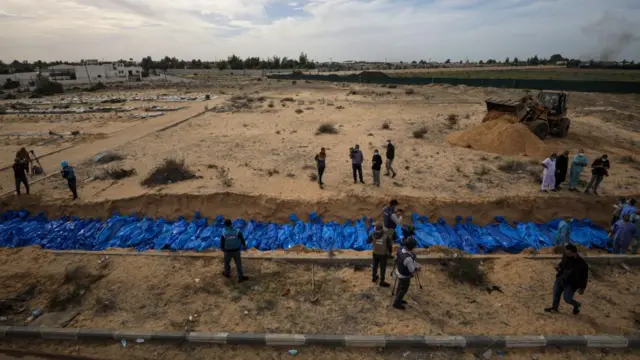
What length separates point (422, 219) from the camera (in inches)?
430

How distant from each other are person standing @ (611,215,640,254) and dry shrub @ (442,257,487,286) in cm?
365

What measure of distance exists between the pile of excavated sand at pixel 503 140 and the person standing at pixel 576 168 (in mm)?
4116

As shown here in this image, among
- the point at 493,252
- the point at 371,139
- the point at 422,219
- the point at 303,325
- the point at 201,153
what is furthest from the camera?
the point at 371,139

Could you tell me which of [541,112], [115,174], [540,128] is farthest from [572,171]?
[115,174]

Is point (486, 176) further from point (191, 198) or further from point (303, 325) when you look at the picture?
point (191, 198)

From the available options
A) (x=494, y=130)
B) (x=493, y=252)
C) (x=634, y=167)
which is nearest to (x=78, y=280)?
(x=493, y=252)

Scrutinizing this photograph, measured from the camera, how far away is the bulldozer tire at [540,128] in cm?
1789

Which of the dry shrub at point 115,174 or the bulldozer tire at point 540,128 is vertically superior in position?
the bulldozer tire at point 540,128

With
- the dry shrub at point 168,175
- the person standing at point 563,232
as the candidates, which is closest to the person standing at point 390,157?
the person standing at point 563,232

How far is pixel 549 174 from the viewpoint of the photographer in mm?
11688

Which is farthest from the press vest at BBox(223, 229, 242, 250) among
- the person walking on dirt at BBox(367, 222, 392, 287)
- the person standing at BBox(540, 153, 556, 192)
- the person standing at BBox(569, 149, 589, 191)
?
the person standing at BBox(569, 149, 589, 191)

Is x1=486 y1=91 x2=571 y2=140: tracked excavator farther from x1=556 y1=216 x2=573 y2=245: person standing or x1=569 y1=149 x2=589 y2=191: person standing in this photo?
x1=556 y1=216 x2=573 y2=245: person standing

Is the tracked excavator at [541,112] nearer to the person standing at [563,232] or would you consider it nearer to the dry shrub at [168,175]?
the person standing at [563,232]

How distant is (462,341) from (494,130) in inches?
559
